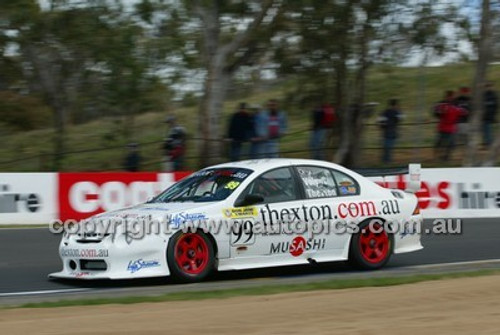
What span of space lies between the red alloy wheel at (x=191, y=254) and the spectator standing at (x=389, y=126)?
12.5 m

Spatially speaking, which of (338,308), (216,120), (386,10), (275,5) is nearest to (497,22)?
(386,10)

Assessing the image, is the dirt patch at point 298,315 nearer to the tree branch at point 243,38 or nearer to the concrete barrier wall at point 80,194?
the concrete barrier wall at point 80,194

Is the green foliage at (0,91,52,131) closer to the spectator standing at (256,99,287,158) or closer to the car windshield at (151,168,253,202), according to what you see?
the spectator standing at (256,99,287,158)

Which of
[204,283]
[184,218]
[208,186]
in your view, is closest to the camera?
[184,218]

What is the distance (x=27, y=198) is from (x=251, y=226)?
26.3 feet

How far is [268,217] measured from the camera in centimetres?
1027

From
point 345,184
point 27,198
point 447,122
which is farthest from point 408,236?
point 447,122

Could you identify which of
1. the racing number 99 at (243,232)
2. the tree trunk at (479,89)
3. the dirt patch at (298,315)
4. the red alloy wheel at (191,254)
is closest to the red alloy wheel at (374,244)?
the racing number 99 at (243,232)

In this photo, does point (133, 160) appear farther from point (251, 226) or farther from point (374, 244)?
point (251, 226)

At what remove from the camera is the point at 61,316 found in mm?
7664

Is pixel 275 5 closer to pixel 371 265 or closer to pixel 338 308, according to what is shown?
pixel 371 265

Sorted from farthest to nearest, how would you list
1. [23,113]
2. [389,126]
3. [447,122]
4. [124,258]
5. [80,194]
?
[23,113] → [447,122] → [389,126] → [80,194] → [124,258]

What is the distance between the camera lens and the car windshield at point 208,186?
1025cm

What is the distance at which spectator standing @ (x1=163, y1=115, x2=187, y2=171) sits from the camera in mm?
20141
